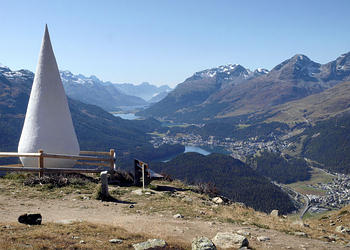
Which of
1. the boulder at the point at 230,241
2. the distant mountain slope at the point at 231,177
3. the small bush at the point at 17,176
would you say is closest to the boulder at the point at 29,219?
the boulder at the point at 230,241

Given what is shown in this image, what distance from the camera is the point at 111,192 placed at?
1642cm

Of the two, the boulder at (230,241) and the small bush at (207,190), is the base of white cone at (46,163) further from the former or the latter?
the boulder at (230,241)

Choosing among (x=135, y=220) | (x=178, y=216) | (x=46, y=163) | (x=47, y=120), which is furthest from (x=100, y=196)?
(x=47, y=120)

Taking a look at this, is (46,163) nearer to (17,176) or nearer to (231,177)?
(17,176)

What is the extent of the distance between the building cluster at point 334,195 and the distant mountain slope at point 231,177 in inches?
600

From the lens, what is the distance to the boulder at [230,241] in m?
9.13

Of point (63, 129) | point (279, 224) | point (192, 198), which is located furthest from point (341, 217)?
point (63, 129)

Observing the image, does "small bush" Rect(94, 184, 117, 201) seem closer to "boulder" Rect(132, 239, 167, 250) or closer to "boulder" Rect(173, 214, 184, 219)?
"boulder" Rect(173, 214, 184, 219)

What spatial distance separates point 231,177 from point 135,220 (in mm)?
152780

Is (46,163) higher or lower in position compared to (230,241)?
higher

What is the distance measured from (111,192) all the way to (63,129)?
575cm

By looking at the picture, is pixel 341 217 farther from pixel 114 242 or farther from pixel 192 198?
pixel 114 242

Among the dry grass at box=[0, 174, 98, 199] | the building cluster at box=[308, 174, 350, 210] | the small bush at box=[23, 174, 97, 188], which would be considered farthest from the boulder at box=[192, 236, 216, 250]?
the building cluster at box=[308, 174, 350, 210]

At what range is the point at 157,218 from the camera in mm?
12266
